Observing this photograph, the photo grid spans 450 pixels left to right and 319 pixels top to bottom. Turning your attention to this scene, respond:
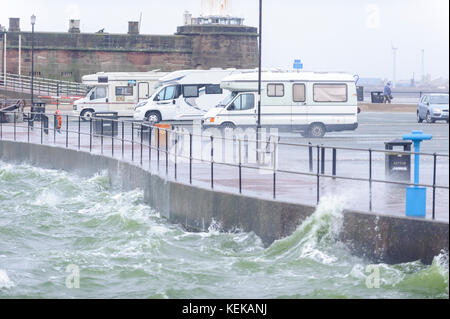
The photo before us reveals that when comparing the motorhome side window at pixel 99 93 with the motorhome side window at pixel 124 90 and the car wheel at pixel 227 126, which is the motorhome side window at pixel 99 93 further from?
the car wheel at pixel 227 126

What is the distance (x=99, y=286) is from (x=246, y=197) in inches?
137

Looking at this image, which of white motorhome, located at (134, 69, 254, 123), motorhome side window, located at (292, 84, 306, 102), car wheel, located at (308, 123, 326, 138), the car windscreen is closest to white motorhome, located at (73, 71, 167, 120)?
white motorhome, located at (134, 69, 254, 123)

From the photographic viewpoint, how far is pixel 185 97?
39625 mm

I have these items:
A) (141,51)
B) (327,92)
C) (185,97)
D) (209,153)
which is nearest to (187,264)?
(209,153)

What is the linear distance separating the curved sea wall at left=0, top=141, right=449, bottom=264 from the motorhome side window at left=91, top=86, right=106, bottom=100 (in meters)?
21.3

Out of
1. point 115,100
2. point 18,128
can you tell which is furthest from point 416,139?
point 115,100

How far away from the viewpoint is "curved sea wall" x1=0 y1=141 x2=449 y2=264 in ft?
40.6

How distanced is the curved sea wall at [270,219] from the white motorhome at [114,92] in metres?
21.1

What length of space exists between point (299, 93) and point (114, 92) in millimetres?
14262

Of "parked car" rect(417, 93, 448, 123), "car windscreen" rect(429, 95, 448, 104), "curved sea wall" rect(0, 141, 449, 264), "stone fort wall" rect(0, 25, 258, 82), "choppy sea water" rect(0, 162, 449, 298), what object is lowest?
"choppy sea water" rect(0, 162, 449, 298)

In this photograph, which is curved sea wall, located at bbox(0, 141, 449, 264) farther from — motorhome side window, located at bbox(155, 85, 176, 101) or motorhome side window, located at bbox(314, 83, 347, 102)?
motorhome side window, located at bbox(155, 85, 176, 101)

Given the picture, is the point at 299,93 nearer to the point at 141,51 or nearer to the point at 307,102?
the point at 307,102

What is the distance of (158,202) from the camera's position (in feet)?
61.2
